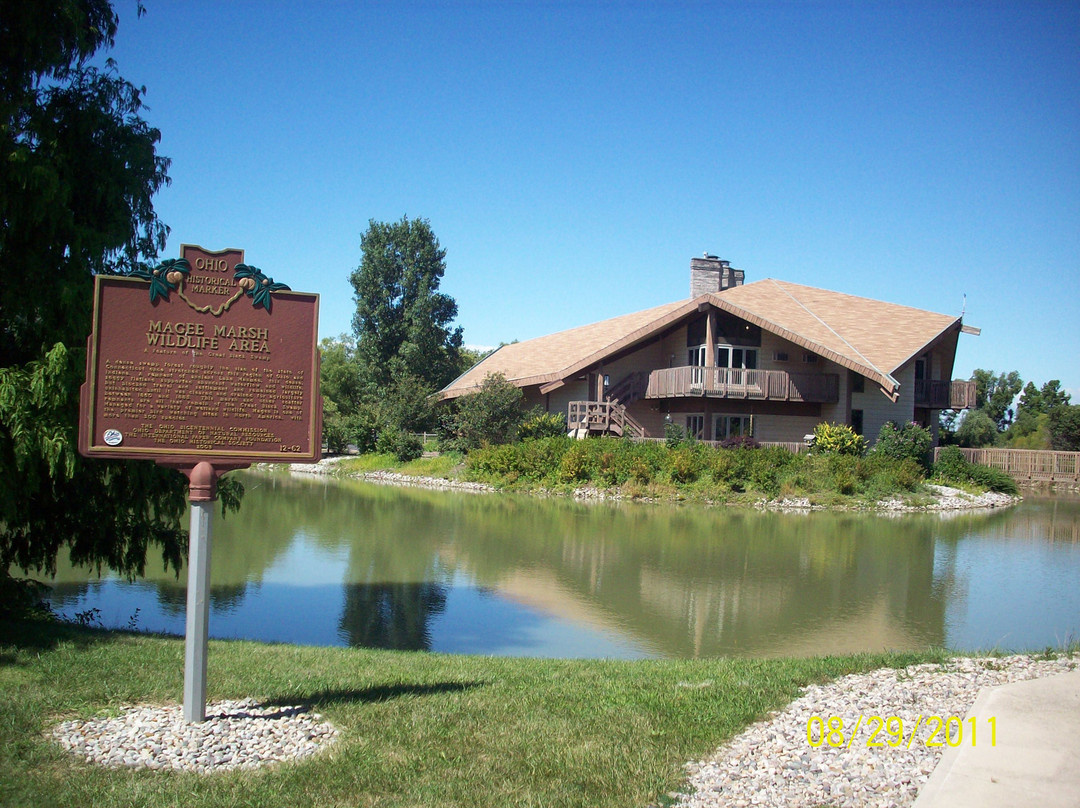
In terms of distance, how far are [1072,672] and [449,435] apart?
120 feet

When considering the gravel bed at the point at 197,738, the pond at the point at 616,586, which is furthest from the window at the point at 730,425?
the gravel bed at the point at 197,738

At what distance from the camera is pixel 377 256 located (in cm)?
5134

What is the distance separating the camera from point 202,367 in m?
6.45

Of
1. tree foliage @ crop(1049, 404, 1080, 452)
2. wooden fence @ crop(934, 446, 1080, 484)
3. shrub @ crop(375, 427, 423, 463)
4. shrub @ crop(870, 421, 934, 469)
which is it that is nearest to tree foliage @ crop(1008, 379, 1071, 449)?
tree foliage @ crop(1049, 404, 1080, 452)

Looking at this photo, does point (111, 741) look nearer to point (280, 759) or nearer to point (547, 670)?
point (280, 759)

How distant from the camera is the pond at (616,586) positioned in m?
10.5

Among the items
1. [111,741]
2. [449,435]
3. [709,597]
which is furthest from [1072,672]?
[449,435]

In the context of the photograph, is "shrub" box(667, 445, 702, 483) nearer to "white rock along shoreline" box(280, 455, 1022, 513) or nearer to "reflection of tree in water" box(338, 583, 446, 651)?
"white rock along shoreline" box(280, 455, 1022, 513)

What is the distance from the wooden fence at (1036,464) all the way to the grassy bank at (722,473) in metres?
6.65

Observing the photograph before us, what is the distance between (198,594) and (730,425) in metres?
29.7

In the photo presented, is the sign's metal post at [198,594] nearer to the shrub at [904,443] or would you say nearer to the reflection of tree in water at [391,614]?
the reflection of tree in water at [391,614]

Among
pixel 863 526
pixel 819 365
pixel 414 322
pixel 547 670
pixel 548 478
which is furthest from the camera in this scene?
pixel 414 322
